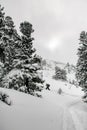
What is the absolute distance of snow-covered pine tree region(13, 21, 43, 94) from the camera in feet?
75.8

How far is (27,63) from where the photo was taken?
79.8 ft

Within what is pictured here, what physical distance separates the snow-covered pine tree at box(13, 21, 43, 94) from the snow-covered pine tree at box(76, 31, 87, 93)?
10765 mm

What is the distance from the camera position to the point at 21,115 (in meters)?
11.0

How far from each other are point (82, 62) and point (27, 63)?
12.1 metres

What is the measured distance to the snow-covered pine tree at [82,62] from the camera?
32.4m

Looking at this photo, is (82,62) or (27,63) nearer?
(27,63)

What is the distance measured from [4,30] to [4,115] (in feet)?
41.1

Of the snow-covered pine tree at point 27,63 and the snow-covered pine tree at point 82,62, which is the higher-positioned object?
the snow-covered pine tree at point 82,62

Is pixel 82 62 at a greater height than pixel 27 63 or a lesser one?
greater

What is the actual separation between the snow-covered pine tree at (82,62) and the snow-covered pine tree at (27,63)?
1077 centimetres

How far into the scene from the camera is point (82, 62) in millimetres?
33000

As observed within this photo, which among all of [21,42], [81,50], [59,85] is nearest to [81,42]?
[81,50]

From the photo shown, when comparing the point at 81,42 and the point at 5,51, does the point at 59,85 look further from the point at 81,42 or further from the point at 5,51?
the point at 5,51

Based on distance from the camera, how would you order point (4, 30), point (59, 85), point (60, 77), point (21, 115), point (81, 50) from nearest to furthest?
point (21, 115)
point (4, 30)
point (81, 50)
point (59, 85)
point (60, 77)
